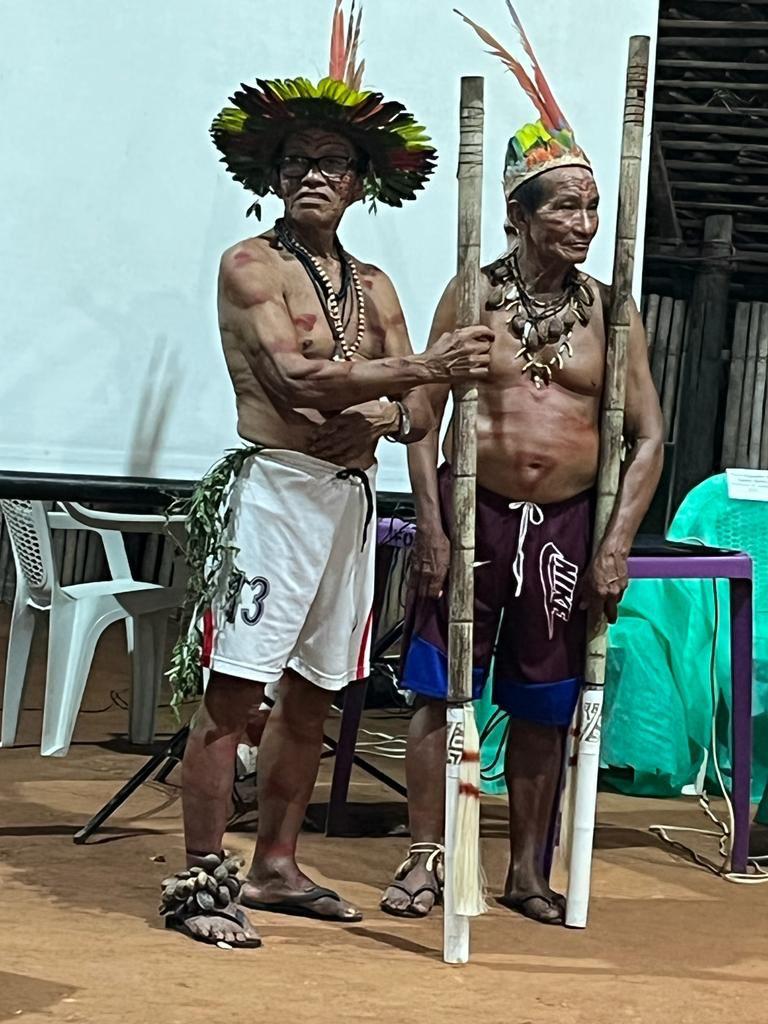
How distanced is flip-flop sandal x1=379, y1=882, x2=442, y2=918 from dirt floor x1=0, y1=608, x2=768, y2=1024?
0.09ft

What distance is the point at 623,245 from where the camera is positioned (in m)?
3.39

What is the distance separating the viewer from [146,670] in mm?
5418

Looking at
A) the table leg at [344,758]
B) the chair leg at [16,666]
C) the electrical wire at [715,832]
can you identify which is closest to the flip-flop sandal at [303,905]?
the table leg at [344,758]

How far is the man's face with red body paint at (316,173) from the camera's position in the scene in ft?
10.7

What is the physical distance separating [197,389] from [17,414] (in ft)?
1.63

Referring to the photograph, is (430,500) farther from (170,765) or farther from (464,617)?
(170,765)

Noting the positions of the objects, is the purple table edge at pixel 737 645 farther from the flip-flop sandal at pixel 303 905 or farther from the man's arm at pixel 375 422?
the flip-flop sandal at pixel 303 905

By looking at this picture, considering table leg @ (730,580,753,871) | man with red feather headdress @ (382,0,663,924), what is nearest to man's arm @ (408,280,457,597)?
man with red feather headdress @ (382,0,663,924)

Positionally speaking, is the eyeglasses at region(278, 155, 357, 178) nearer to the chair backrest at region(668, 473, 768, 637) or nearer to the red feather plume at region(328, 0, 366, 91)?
the red feather plume at region(328, 0, 366, 91)

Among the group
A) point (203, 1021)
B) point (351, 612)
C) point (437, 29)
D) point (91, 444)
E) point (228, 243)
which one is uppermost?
point (437, 29)

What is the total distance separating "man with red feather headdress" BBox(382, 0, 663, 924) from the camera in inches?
138

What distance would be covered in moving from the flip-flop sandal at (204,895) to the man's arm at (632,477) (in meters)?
1.00

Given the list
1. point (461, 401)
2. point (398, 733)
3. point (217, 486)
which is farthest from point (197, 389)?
point (398, 733)

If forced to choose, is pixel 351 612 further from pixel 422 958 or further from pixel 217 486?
pixel 422 958
